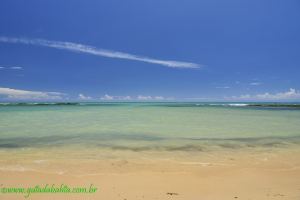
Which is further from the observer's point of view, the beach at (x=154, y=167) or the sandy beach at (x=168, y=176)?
the beach at (x=154, y=167)

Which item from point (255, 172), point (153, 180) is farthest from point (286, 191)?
point (153, 180)

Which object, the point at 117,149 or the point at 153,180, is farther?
the point at 117,149

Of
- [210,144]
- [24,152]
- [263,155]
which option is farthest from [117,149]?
[263,155]

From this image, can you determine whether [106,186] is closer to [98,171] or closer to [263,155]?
[98,171]

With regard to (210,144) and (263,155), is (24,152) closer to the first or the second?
(210,144)

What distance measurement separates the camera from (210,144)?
866 cm

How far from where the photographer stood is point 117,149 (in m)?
7.79

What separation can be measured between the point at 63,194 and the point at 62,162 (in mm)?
2190

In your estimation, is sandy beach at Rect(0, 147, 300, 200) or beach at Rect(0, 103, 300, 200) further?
beach at Rect(0, 103, 300, 200)

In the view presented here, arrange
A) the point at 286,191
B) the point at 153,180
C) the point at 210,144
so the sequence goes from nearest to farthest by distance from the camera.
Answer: the point at 286,191
the point at 153,180
the point at 210,144

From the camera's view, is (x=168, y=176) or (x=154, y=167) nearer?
(x=168, y=176)

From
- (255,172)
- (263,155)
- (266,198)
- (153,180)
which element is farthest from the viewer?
(263,155)

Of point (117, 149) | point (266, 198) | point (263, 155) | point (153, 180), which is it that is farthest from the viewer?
point (117, 149)

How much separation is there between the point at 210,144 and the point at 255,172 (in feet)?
10.8
